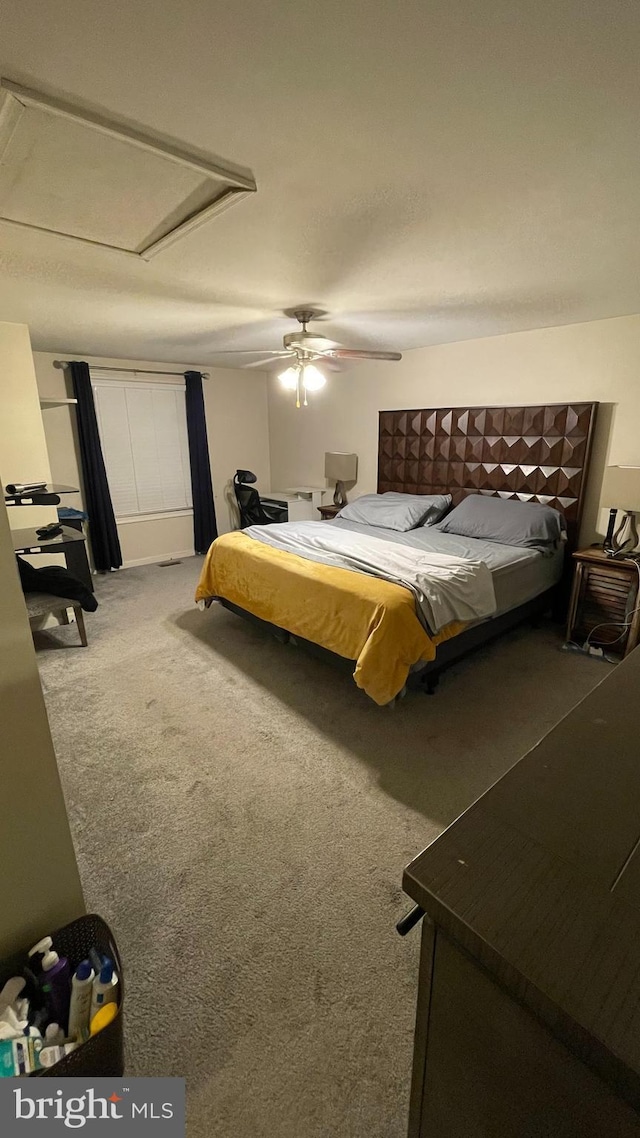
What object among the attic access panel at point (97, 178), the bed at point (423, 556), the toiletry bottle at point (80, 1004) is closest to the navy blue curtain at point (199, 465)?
the bed at point (423, 556)

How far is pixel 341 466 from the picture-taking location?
5004 mm

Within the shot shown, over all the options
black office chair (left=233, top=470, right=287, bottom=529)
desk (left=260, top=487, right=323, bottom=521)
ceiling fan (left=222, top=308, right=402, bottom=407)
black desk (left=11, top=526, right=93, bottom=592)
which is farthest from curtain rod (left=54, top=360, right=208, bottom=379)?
ceiling fan (left=222, top=308, right=402, bottom=407)

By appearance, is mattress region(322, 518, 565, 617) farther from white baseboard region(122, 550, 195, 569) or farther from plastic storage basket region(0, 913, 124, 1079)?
white baseboard region(122, 550, 195, 569)

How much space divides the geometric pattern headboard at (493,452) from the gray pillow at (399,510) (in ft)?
0.65

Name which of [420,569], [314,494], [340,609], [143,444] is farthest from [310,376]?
[143,444]

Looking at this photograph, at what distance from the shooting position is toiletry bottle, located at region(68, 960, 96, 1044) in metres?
1.04

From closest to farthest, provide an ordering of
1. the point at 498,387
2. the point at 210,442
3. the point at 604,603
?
1. the point at 604,603
2. the point at 498,387
3. the point at 210,442

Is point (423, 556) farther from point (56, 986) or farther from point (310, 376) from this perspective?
point (56, 986)

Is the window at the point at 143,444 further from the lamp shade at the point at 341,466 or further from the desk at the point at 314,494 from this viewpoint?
the lamp shade at the point at 341,466

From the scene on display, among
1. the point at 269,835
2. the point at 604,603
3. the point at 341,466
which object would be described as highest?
the point at 341,466

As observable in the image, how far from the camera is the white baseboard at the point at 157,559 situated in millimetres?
5312

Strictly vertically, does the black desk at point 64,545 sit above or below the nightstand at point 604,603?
above

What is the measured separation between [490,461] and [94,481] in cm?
390

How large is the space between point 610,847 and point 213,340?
4.25 m
